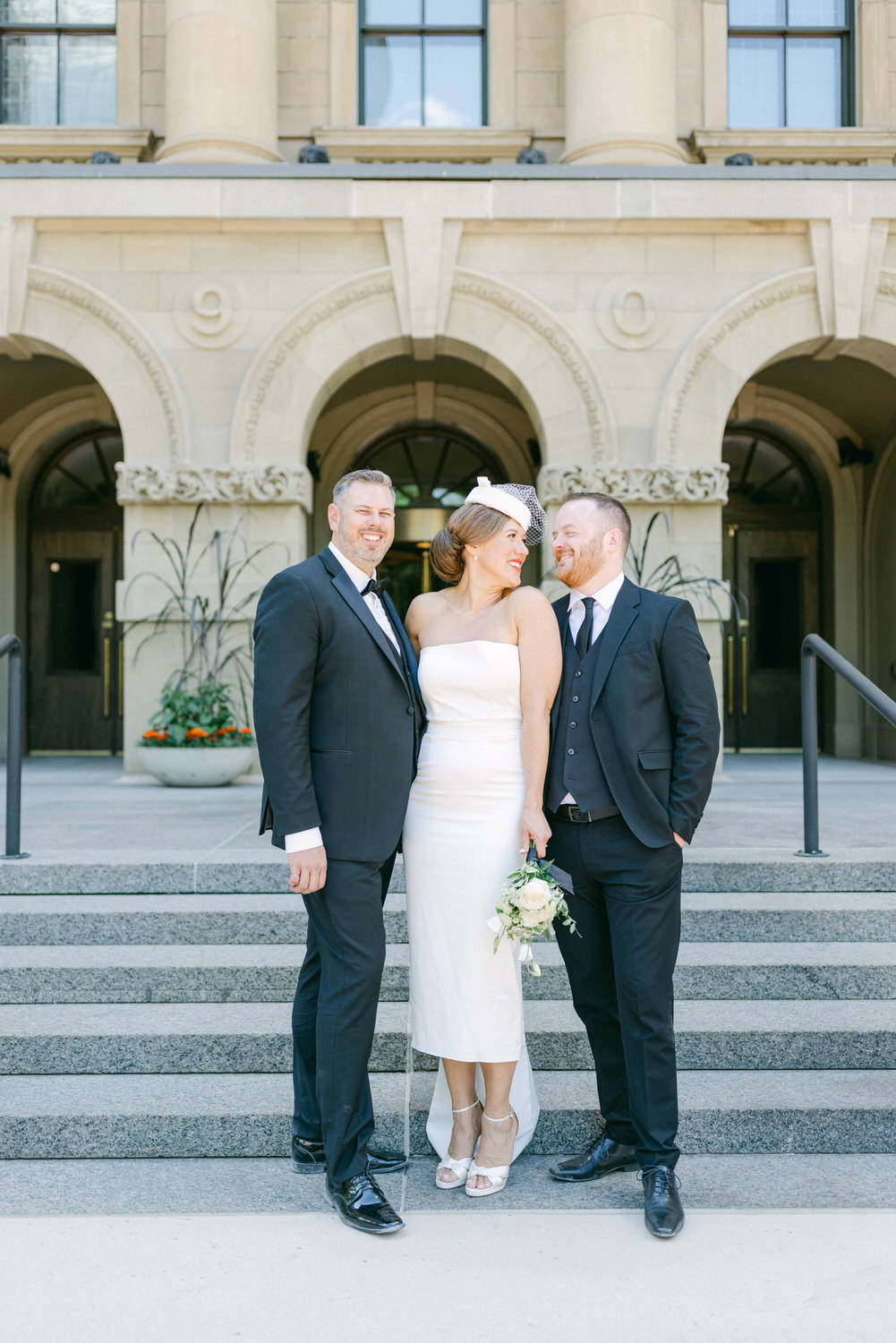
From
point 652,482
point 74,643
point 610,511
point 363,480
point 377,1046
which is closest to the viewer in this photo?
point 363,480

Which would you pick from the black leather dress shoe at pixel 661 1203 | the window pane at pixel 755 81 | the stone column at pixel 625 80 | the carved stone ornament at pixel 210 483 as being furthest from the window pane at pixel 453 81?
the black leather dress shoe at pixel 661 1203

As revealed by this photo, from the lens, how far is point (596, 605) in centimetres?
357

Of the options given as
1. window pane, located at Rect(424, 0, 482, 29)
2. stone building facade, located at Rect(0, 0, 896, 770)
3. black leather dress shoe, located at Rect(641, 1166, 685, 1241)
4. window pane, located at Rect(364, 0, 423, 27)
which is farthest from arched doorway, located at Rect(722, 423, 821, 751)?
black leather dress shoe, located at Rect(641, 1166, 685, 1241)

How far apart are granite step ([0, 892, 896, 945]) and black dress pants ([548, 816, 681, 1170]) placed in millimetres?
1487

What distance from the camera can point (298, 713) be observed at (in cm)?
322

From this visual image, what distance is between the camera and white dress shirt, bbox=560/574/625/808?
3545 millimetres

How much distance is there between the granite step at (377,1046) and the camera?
4203mm

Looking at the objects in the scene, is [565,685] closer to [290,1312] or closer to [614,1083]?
[614,1083]

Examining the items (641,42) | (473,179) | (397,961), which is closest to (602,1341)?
(397,961)

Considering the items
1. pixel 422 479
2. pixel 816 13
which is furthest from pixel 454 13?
pixel 422 479

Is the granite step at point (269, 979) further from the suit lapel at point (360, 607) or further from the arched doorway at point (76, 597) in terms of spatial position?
the arched doorway at point (76, 597)

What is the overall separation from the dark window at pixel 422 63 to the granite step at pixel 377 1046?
989 cm

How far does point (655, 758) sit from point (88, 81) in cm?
1107

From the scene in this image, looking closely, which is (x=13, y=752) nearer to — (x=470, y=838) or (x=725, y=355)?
(x=470, y=838)
